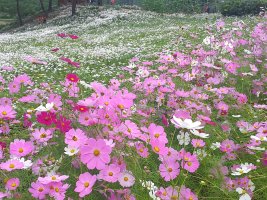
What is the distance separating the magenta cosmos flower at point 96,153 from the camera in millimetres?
1974

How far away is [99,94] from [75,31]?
74.3 ft

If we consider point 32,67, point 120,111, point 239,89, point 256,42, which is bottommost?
point 32,67

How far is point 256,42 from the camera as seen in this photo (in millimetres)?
6023

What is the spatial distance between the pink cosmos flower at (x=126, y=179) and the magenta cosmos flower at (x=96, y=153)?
0.67 feet

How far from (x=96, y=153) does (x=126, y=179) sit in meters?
0.29

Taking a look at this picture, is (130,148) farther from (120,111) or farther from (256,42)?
(256,42)

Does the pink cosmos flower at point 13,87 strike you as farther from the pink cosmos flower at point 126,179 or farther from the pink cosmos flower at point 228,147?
the pink cosmos flower at point 228,147

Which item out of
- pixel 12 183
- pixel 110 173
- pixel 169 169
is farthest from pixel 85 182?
pixel 169 169

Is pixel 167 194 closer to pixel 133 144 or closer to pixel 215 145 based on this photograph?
pixel 133 144

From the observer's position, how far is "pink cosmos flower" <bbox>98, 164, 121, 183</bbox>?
2.03 meters

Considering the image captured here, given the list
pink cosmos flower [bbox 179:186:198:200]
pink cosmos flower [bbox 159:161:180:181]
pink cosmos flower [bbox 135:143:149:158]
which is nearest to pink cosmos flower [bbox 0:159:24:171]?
pink cosmos flower [bbox 135:143:149:158]

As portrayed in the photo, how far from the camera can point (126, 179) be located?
2162 mm

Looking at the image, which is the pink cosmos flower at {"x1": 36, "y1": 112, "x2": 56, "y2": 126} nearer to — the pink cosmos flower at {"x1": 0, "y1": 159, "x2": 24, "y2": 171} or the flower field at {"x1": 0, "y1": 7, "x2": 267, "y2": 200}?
the flower field at {"x1": 0, "y1": 7, "x2": 267, "y2": 200}

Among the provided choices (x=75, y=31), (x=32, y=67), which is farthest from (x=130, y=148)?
(x=75, y=31)
